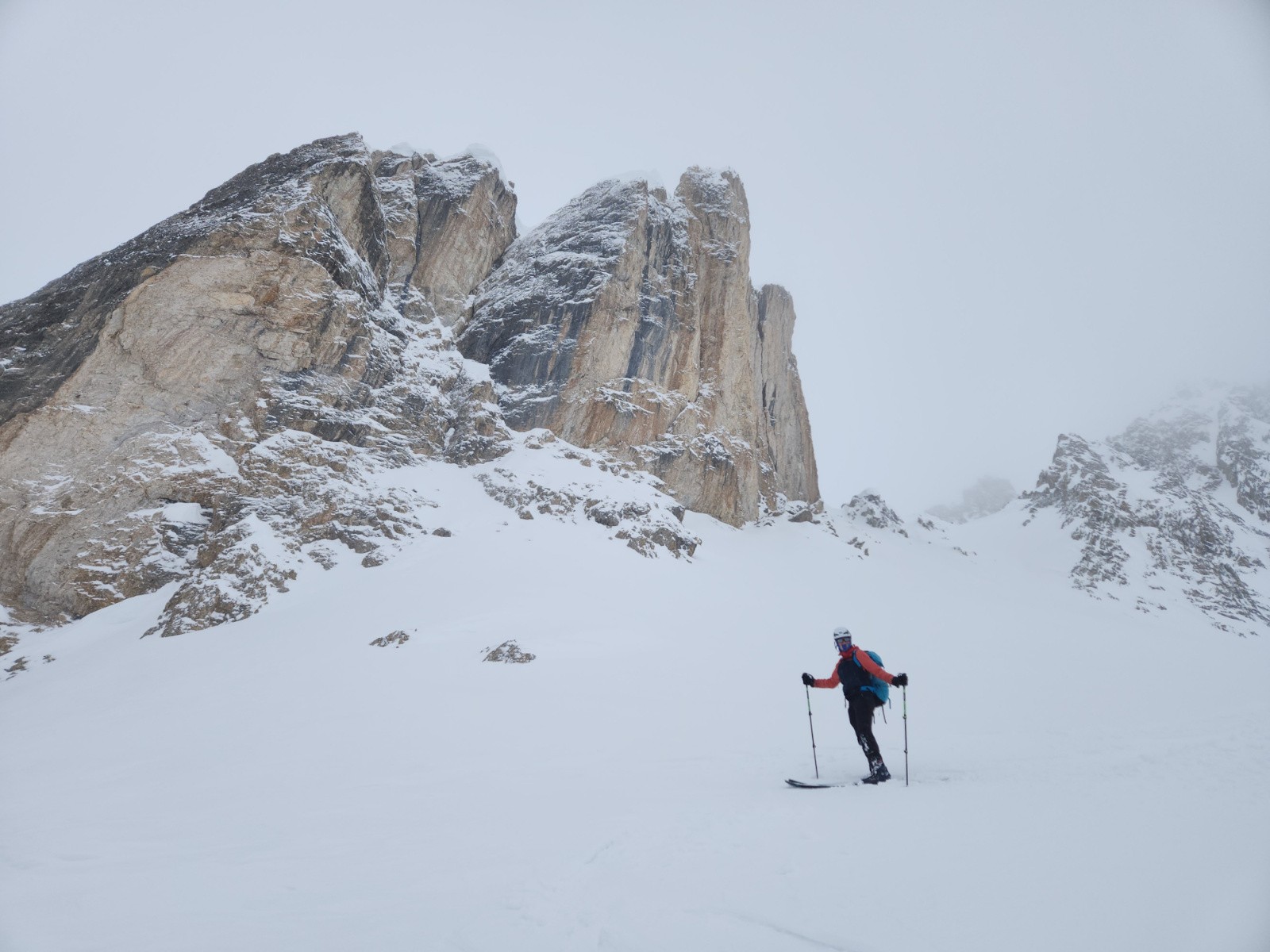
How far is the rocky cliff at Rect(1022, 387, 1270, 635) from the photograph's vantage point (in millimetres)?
73125

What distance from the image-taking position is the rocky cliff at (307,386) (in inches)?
811

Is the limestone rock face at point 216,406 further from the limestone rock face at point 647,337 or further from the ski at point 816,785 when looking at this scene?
the ski at point 816,785

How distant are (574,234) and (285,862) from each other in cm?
4570

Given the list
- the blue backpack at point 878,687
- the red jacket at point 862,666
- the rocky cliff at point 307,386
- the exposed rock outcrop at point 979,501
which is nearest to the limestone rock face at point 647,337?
the rocky cliff at point 307,386

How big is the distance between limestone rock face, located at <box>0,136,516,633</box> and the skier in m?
20.2

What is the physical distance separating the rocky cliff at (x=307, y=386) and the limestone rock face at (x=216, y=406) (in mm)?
90

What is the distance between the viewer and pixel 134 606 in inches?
784

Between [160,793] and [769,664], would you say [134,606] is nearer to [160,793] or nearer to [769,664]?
[160,793]

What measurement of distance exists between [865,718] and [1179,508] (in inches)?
4518

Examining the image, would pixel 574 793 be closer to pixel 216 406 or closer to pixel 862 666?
pixel 862 666

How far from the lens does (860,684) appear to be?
24.5ft

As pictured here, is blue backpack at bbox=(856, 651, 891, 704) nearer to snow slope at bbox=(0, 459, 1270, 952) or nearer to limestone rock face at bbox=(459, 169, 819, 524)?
snow slope at bbox=(0, 459, 1270, 952)

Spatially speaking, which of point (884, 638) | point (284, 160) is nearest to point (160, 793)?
point (884, 638)

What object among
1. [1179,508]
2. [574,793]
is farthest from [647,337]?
[1179,508]
